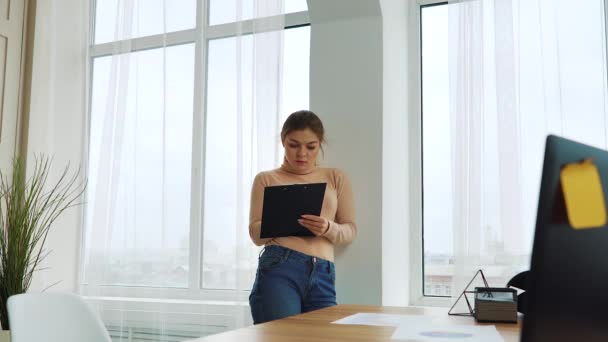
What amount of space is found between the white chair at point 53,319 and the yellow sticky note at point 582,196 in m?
1.43

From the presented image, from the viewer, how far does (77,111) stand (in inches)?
169

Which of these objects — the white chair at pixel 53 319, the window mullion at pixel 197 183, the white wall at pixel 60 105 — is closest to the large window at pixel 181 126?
the window mullion at pixel 197 183

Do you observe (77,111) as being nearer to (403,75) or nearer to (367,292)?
(403,75)

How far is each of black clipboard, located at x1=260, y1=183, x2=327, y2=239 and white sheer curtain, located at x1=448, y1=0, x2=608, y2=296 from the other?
962 mm

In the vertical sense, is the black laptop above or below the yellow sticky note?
below

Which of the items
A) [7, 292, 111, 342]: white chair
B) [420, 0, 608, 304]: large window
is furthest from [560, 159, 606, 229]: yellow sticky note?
[420, 0, 608, 304]: large window

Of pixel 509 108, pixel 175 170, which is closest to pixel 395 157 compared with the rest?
pixel 509 108

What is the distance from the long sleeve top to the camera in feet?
7.61

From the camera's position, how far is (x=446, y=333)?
1.37 m

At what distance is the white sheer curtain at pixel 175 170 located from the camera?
11.2ft

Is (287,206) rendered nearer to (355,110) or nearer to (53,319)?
(355,110)

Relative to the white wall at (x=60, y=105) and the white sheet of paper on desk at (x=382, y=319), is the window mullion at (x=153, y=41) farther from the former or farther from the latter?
the white sheet of paper on desk at (x=382, y=319)

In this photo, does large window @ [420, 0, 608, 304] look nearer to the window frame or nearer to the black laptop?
the window frame

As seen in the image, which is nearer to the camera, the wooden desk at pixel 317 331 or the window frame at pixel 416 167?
the wooden desk at pixel 317 331
